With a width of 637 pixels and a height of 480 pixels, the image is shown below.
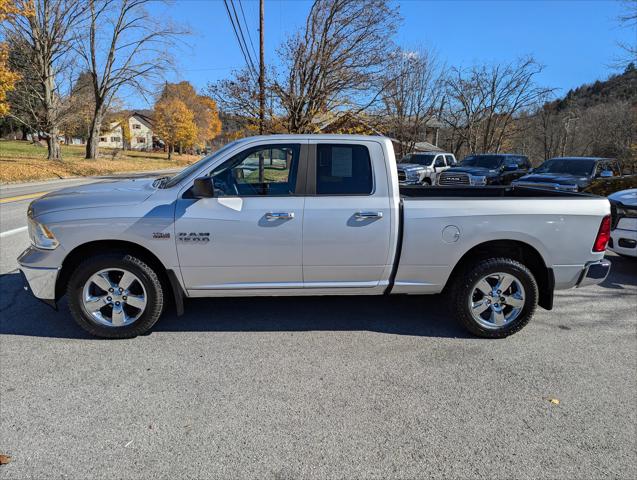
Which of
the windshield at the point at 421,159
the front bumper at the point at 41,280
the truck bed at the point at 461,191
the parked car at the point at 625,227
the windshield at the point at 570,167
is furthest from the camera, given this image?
the windshield at the point at 421,159

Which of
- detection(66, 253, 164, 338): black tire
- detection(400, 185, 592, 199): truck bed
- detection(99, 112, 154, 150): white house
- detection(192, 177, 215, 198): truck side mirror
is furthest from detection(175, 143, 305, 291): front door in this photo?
detection(99, 112, 154, 150): white house

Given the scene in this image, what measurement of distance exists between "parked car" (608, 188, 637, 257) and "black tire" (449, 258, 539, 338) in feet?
9.80

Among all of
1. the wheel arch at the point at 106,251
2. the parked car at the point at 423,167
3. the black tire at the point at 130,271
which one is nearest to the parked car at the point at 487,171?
the parked car at the point at 423,167

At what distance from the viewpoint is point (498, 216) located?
3721 mm

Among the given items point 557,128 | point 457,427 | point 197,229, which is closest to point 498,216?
point 457,427

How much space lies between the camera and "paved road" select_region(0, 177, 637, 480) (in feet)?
7.65

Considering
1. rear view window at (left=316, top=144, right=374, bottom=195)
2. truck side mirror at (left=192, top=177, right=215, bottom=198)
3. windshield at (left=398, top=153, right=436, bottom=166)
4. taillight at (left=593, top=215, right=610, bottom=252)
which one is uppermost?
windshield at (left=398, top=153, right=436, bottom=166)

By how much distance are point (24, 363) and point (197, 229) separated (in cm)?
172

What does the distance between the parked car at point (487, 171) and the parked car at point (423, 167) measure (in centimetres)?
137

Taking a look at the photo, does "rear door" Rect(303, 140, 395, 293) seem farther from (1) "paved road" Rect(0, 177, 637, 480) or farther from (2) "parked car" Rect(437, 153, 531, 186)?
(2) "parked car" Rect(437, 153, 531, 186)

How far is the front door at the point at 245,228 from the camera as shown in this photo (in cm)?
356

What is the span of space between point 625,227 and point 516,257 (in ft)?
10.0

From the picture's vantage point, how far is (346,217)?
364 centimetres

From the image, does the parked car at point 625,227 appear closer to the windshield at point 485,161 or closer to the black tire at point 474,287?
the black tire at point 474,287
